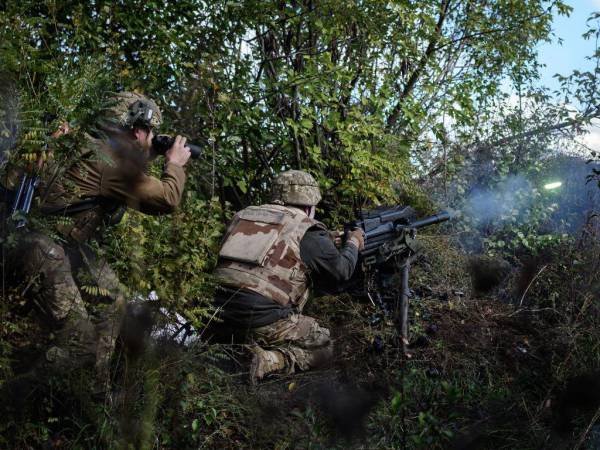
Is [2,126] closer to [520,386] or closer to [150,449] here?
[150,449]

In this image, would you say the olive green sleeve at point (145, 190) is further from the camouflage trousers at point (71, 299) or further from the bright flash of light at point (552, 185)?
the bright flash of light at point (552, 185)

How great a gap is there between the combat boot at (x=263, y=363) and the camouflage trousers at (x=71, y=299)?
4.01ft

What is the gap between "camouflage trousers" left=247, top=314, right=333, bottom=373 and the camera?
15.7 feet

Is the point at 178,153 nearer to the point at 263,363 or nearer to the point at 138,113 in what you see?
the point at 138,113

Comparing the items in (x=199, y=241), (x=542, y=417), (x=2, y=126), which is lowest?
(x=542, y=417)

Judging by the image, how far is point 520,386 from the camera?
3955 millimetres

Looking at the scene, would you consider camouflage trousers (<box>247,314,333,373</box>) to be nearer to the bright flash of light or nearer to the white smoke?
the white smoke

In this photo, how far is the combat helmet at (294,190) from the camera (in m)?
Result: 5.26

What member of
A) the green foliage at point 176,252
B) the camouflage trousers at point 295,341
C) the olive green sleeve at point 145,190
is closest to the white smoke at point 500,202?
the camouflage trousers at point 295,341

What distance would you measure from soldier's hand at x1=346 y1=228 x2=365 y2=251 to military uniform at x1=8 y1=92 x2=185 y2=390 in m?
1.91

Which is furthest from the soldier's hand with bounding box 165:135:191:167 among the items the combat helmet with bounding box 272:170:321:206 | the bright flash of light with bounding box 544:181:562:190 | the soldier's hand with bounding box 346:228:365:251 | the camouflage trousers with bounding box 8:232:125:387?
the bright flash of light with bounding box 544:181:562:190

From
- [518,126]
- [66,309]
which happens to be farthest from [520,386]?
[518,126]

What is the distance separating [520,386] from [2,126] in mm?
3166

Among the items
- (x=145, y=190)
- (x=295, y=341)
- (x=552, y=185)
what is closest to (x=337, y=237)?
(x=295, y=341)
